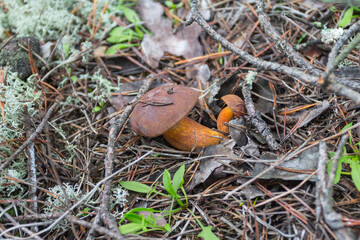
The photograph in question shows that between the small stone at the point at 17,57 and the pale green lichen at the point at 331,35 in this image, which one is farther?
the small stone at the point at 17,57

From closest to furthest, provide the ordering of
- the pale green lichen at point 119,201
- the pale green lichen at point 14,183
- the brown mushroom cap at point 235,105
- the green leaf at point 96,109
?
the pale green lichen at point 119,201 → the pale green lichen at point 14,183 → the brown mushroom cap at point 235,105 → the green leaf at point 96,109

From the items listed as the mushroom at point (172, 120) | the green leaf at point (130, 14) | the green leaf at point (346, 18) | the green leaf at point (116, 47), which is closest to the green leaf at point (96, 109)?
the mushroom at point (172, 120)

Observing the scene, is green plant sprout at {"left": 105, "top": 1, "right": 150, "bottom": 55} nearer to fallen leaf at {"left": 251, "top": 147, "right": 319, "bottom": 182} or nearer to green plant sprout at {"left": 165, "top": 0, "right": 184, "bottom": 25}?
green plant sprout at {"left": 165, "top": 0, "right": 184, "bottom": 25}

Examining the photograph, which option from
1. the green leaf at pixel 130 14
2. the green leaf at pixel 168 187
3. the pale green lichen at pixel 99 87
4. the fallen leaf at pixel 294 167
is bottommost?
the green leaf at pixel 168 187

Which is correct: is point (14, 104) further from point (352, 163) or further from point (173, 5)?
point (352, 163)

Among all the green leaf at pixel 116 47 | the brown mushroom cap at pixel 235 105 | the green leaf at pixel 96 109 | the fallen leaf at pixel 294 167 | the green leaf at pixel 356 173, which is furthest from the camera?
the green leaf at pixel 116 47

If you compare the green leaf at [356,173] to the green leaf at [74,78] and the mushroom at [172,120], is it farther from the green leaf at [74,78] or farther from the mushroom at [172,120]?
Result: the green leaf at [74,78]

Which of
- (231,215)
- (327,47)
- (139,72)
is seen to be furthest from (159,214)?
(327,47)

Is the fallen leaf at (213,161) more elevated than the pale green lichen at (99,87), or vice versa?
the pale green lichen at (99,87)
